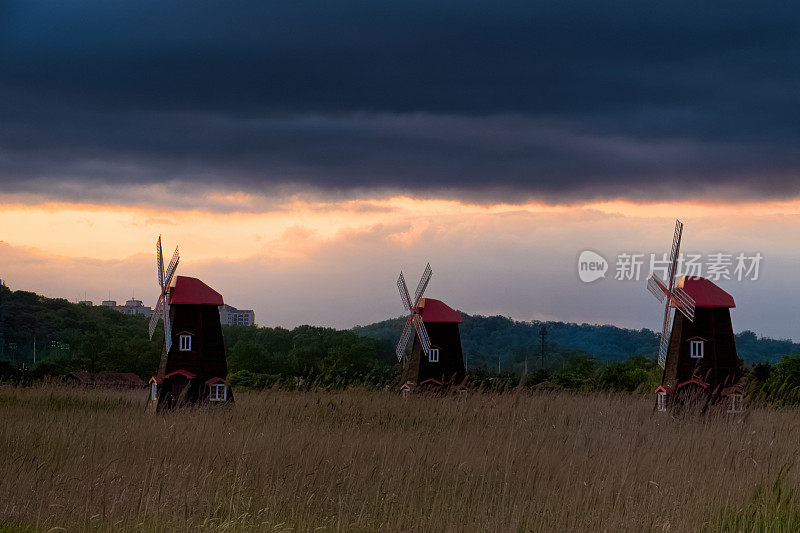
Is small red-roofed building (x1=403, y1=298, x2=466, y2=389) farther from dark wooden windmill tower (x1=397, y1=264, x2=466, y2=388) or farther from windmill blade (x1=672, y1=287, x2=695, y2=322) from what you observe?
windmill blade (x1=672, y1=287, x2=695, y2=322)

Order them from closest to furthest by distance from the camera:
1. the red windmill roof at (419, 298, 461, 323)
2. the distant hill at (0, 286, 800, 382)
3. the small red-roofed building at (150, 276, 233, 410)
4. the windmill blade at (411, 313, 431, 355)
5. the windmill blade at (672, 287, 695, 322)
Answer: the small red-roofed building at (150, 276, 233, 410), the windmill blade at (672, 287, 695, 322), the windmill blade at (411, 313, 431, 355), the red windmill roof at (419, 298, 461, 323), the distant hill at (0, 286, 800, 382)

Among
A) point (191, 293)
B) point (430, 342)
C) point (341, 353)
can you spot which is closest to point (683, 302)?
point (430, 342)

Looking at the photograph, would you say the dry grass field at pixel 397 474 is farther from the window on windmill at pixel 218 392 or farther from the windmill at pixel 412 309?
the windmill at pixel 412 309

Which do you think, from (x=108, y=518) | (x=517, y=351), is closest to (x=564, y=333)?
(x=517, y=351)

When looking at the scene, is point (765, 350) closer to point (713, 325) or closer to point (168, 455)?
point (713, 325)

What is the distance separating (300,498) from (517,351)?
264 feet

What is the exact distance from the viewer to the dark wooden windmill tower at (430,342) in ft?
101

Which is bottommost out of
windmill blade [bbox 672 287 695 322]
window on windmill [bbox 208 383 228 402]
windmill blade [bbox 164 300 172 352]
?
window on windmill [bbox 208 383 228 402]

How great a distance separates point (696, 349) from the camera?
23.7 metres

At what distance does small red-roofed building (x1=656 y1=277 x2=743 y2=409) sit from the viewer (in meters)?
23.5

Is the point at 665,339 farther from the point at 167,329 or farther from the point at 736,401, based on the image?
the point at 167,329

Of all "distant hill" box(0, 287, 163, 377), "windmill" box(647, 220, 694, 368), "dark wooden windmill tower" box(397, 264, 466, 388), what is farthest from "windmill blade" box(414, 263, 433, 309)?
"distant hill" box(0, 287, 163, 377)

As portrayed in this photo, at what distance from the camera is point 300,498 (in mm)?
9805

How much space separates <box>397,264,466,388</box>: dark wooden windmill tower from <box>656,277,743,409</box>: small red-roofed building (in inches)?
348
